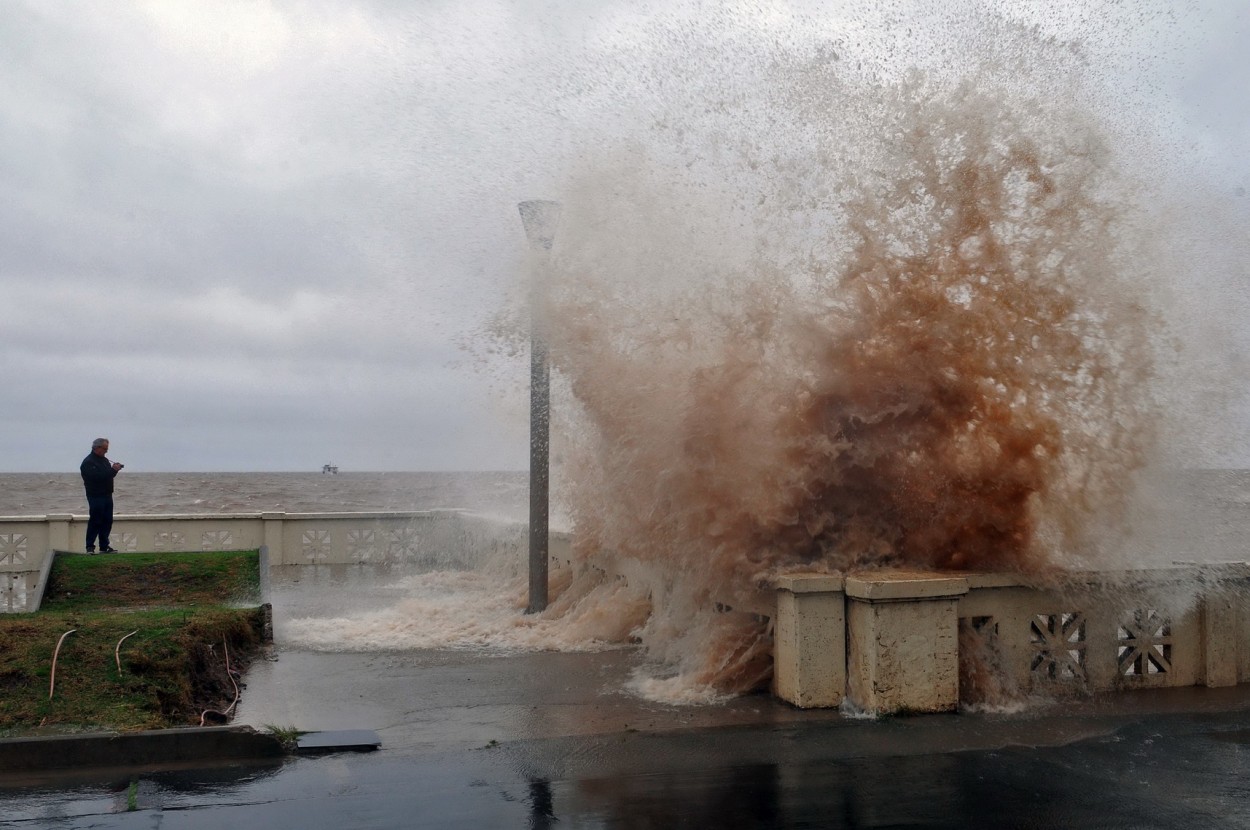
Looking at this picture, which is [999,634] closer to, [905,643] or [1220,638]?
[905,643]

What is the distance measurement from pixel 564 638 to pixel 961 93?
21.0 feet

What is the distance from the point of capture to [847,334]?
916 cm

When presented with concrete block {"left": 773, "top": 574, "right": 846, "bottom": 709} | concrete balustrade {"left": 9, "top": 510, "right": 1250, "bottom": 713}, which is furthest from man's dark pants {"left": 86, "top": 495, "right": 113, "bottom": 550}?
concrete block {"left": 773, "top": 574, "right": 846, "bottom": 709}

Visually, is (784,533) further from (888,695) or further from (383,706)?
(383,706)

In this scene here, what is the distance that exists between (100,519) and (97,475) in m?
0.70

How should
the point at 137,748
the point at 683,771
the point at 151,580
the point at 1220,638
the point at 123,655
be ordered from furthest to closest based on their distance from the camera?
the point at 151,580
the point at 1220,638
the point at 123,655
the point at 137,748
the point at 683,771

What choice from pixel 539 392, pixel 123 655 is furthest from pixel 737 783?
pixel 539 392

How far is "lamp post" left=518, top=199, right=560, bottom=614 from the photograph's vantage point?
37.9 feet

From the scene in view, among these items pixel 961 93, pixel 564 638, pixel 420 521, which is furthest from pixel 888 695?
pixel 420 521

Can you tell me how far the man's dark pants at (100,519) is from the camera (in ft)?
49.6

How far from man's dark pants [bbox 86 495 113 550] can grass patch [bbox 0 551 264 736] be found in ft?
7.71

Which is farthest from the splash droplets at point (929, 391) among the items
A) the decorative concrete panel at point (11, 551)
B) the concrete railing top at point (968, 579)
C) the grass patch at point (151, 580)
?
the decorative concrete panel at point (11, 551)

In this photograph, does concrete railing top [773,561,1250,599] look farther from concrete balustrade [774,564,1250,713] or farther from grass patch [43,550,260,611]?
A: grass patch [43,550,260,611]

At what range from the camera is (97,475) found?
15016 millimetres
